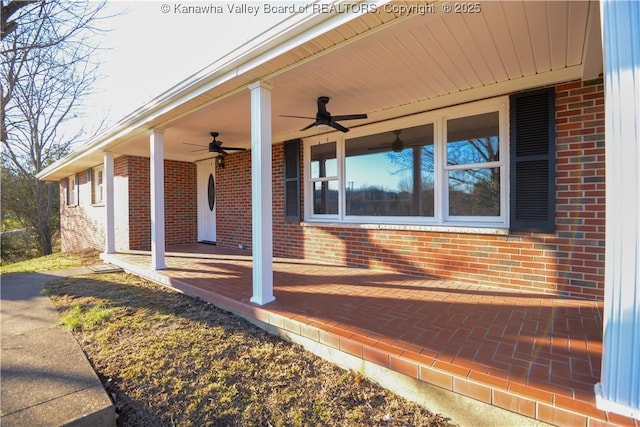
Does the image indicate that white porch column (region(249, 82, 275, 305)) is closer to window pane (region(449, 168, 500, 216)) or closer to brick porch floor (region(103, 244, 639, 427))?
brick porch floor (region(103, 244, 639, 427))

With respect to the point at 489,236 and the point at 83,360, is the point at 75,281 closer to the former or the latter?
the point at 83,360

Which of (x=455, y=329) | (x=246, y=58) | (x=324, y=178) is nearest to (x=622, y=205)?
(x=455, y=329)

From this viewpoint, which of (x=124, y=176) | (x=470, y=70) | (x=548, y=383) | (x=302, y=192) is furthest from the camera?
(x=124, y=176)

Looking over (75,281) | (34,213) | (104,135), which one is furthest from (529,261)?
(34,213)

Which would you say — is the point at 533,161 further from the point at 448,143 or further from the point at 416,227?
the point at 416,227

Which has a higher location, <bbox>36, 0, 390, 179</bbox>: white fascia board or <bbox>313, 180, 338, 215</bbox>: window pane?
<bbox>36, 0, 390, 179</bbox>: white fascia board

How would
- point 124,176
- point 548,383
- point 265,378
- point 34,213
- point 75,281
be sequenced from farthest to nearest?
point 34,213, point 124,176, point 75,281, point 265,378, point 548,383

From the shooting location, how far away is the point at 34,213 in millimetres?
14266

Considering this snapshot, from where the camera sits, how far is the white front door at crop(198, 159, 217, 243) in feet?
25.9

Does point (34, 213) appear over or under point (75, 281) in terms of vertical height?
over

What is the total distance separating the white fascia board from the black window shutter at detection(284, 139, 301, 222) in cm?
221

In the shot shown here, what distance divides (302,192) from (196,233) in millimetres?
4134

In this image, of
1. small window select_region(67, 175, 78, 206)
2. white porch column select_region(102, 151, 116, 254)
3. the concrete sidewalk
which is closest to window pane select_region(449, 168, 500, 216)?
the concrete sidewalk

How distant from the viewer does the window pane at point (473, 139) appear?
371 centimetres
